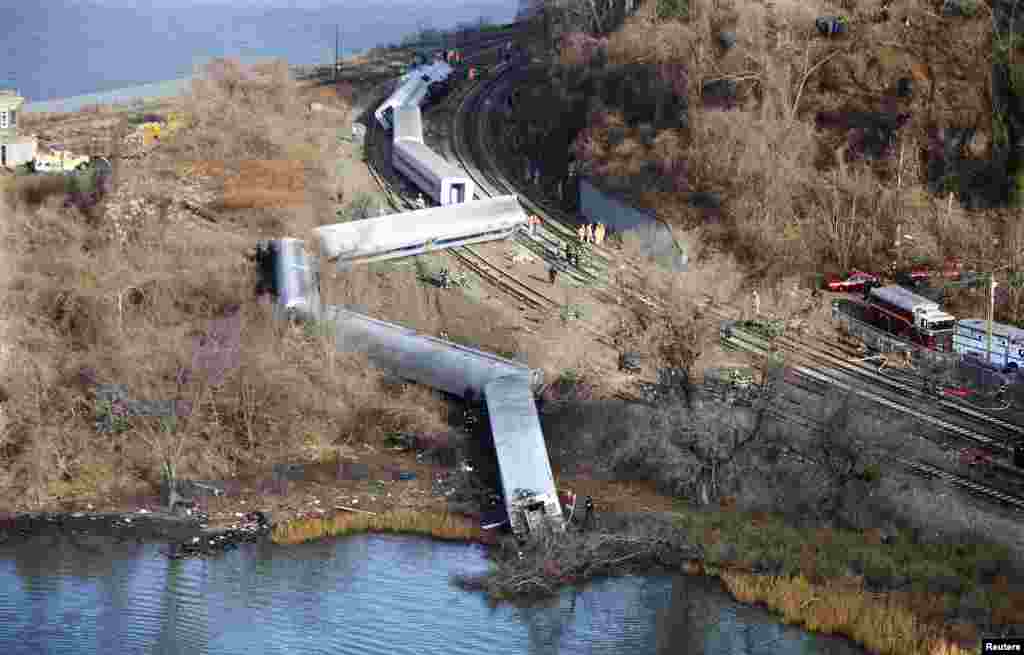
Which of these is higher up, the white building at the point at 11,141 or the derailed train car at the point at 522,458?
the white building at the point at 11,141

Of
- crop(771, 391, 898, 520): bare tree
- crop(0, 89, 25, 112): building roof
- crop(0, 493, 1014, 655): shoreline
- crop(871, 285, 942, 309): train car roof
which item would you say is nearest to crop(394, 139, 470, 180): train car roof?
crop(0, 89, 25, 112): building roof

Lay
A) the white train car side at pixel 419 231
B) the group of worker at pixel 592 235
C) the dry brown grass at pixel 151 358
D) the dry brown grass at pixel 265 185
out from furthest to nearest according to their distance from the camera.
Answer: the dry brown grass at pixel 265 185 < the group of worker at pixel 592 235 < the white train car side at pixel 419 231 < the dry brown grass at pixel 151 358

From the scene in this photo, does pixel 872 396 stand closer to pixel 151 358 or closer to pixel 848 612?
pixel 848 612

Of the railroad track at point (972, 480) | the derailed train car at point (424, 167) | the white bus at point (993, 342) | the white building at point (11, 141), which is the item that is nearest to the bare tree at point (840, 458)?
the railroad track at point (972, 480)

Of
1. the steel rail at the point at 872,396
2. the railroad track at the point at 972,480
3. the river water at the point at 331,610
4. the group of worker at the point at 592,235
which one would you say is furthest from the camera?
the group of worker at the point at 592,235

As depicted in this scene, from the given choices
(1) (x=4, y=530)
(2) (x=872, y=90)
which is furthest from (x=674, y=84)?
(1) (x=4, y=530)

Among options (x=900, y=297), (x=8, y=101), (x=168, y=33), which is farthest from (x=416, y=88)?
(x=168, y=33)

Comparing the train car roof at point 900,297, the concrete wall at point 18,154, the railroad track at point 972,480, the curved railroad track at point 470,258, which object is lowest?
the railroad track at point 972,480

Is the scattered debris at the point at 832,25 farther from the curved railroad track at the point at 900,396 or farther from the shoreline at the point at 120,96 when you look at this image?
the shoreline at the point at 120,96
